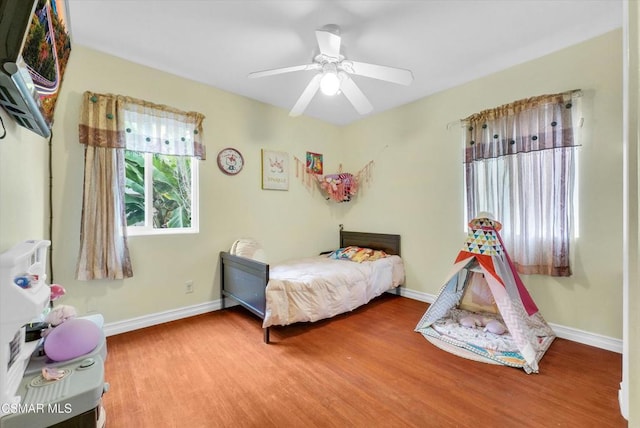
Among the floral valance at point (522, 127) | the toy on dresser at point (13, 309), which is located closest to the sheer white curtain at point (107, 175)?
the toy on dresser at point (13, 309)

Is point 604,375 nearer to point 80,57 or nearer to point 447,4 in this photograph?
point 447,4

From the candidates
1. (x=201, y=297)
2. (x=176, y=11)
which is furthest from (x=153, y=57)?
(x=201, y=297)

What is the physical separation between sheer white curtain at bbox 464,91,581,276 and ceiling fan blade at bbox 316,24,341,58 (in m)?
1.81

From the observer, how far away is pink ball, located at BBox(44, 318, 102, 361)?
3.57 ft

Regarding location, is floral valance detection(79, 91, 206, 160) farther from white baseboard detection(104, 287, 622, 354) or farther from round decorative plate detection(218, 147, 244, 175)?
white baseboard detection(104, 287, 622, 354)

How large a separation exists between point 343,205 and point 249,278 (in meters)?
2.21

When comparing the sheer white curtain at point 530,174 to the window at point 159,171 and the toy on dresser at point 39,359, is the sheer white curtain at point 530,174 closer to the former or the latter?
the window at point 159,171

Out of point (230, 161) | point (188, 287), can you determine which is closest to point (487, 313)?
point (188, 287)

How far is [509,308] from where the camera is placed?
6.90 ft

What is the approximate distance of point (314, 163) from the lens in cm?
404

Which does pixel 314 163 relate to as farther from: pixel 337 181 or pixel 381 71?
pixel 381 71

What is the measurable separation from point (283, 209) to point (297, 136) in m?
1.08

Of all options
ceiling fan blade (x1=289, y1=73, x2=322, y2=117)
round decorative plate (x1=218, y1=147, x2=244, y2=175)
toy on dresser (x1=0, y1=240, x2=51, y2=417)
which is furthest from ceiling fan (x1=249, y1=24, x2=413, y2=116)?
toy on dresser (x1=0, y1=240, x2=51, y2=417)

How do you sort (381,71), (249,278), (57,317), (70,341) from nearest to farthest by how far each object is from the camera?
(70,341)
(57,317)
(381,71)
(249,278)
